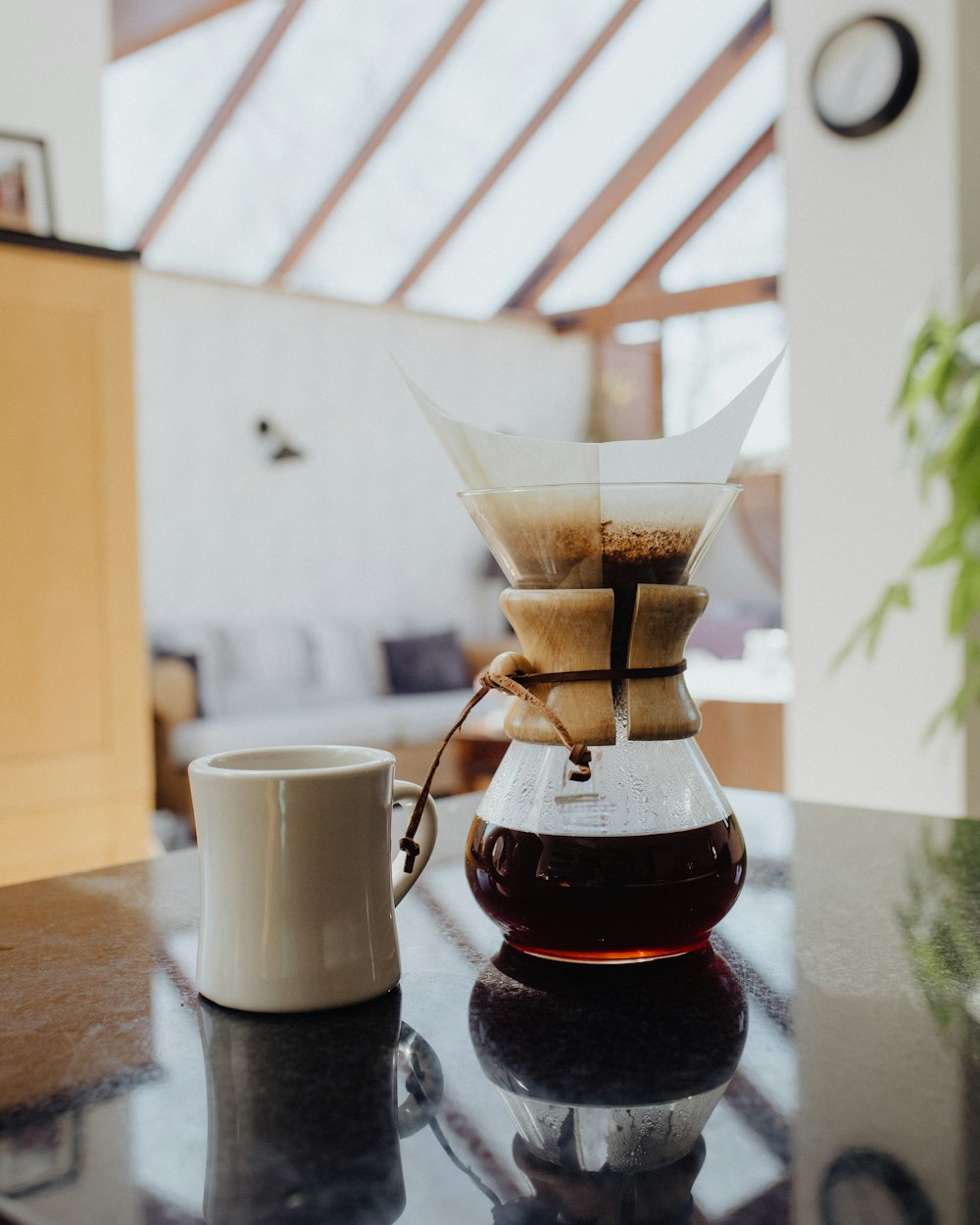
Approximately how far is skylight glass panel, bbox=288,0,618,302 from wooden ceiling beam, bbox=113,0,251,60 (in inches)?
43.5

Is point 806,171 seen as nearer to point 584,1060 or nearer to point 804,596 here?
point 804,596

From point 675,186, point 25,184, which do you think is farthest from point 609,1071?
point 675,186

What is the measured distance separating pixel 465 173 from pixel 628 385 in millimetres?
1898

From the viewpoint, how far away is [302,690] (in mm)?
5750

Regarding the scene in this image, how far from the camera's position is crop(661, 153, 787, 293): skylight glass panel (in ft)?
22.9

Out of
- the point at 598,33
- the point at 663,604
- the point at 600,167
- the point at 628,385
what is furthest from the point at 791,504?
the point at 628,385

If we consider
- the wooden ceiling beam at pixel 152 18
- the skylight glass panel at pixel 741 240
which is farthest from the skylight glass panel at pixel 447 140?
the skylight glass panel at pixel 741 240

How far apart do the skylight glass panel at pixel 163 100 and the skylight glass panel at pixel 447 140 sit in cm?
82

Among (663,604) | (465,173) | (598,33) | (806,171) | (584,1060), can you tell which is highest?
(598,33)

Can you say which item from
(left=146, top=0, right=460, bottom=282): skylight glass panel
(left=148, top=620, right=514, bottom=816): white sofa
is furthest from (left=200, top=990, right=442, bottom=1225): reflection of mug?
(left=146, top=0, right=460, bottom=282): skylight glass panel

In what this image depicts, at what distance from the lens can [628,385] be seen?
305 inches

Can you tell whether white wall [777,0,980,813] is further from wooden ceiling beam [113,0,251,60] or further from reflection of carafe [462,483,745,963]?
wooden ceiling beam [113,0,251,60]

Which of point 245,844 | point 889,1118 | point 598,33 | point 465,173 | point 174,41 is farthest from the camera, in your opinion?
point 465,173

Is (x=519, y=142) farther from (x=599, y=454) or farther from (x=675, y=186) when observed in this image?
(x=599, y=454)
